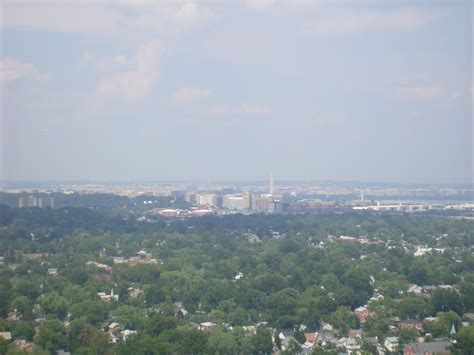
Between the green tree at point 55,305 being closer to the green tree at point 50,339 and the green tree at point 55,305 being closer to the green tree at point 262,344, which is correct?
the green tree at point 50,339

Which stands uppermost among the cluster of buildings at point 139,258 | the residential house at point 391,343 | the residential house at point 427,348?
the residential house at point 427,348

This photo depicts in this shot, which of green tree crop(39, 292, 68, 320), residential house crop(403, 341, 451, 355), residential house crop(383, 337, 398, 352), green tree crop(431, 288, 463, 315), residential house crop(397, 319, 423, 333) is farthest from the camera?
green tree crop(431, 288, 463, 315)

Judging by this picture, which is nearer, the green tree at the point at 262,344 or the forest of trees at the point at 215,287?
the green tree at the point at 262,344

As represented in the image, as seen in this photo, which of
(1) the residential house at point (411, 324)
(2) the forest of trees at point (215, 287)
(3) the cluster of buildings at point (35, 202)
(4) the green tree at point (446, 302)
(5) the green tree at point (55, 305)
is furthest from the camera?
(3) the cluster of buildings at point (35, 202)

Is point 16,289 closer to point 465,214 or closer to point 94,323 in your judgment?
point 94,323

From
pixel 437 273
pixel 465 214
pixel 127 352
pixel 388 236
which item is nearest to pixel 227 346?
pixel 127 352

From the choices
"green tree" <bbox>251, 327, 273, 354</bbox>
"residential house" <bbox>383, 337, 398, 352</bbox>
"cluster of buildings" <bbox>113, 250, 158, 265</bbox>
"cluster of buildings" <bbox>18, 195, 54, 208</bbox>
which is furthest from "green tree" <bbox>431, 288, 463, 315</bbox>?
"cluster of buildings" <bbox>18, 195, 54, 208</bbox>

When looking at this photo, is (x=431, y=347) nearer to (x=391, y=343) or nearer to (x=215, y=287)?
(x=391, y=343)

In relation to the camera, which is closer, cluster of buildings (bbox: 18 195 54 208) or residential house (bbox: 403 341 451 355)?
residential house (bbox: 403 341 451 355)

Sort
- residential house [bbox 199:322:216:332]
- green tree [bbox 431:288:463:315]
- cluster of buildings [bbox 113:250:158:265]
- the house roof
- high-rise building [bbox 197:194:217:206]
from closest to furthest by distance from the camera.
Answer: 1. the house roof
2. residential house [bbox 199:322:216:332]
3. green tree [bbox 431:288:463:315]
4. cluster of buildings [bbox 113:250:158:265]
5. high-rise building [bbox 197:194:217:206]

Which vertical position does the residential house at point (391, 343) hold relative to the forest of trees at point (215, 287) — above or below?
below

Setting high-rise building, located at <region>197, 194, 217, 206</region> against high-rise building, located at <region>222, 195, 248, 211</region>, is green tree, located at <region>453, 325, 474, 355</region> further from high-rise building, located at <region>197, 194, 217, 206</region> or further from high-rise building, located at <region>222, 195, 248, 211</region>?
high-rise building, located at <region>197, 194, 217, 206</region>

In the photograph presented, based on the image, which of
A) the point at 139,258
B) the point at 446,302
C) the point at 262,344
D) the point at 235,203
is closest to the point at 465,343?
the point at 262,344

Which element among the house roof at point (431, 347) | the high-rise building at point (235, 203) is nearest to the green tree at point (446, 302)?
the house roof at point (431, 347)
